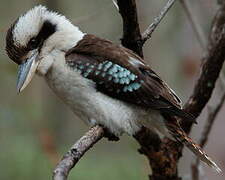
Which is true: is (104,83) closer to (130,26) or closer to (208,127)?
(130,26)

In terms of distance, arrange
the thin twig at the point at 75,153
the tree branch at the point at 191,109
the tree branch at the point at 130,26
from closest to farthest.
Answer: the thin twig at the point at 75,153, the tree branch at the point at 130,26, the tree branch at the point at 191,109

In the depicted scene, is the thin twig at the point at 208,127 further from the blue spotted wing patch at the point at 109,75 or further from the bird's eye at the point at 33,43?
the bird's eye at the point at 33,43

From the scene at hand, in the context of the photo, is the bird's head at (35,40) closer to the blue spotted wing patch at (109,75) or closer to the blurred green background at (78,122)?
the blue spotted wing patch at (109,75)

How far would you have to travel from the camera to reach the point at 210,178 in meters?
6.89

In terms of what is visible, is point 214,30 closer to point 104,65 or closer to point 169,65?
point 104,65

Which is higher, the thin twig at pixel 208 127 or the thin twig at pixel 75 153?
the thin twig at pixel 75 153

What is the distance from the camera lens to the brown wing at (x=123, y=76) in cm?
363

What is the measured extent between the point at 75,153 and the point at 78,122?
4469 millimetres

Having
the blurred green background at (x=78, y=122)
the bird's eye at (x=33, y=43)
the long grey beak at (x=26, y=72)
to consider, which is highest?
the bird's eye at (x=33, y=43)

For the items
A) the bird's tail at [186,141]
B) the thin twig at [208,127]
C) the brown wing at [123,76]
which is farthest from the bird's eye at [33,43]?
the thin twig at [208,127]

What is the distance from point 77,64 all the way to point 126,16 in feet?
1.67

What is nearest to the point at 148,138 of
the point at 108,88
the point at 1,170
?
the point at 108,88

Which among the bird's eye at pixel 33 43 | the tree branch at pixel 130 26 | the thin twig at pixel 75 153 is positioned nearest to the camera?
the thin twig at pixel 75 153

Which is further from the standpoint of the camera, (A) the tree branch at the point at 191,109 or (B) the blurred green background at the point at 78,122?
(B) the blurred green background at the point at 78,122
